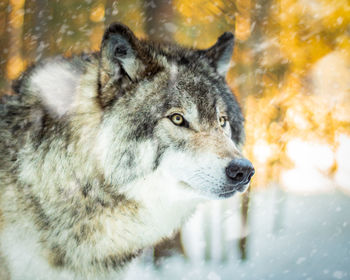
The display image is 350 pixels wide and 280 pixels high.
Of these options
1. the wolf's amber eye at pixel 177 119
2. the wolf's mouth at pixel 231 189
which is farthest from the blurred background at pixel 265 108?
the wolf's mouth at pixel 231 189

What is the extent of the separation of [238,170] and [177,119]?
0.59 metres

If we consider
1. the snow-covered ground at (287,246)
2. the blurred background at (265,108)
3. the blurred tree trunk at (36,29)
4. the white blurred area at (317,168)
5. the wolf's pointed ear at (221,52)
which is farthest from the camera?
the white blurred area at (317,168)

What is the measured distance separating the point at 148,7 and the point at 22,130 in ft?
8.20

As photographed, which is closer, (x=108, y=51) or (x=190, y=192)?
(x=108, y=51)

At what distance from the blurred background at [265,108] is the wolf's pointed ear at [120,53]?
1.91 meters

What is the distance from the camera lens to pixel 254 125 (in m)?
4.90

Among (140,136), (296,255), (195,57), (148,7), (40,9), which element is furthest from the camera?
(296,255)

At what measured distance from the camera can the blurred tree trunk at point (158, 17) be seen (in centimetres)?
378

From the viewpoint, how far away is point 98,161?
6.74 feet

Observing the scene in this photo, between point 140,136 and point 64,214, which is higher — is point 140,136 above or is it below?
above

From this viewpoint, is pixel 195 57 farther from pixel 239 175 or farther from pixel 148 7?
pixel 148 7

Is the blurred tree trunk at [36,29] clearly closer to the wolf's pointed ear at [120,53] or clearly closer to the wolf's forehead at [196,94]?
the wolf's pointed ear at [120,53]

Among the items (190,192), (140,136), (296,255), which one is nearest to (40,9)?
(140,136)

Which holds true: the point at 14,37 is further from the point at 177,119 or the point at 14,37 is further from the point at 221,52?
the point at 177,119
